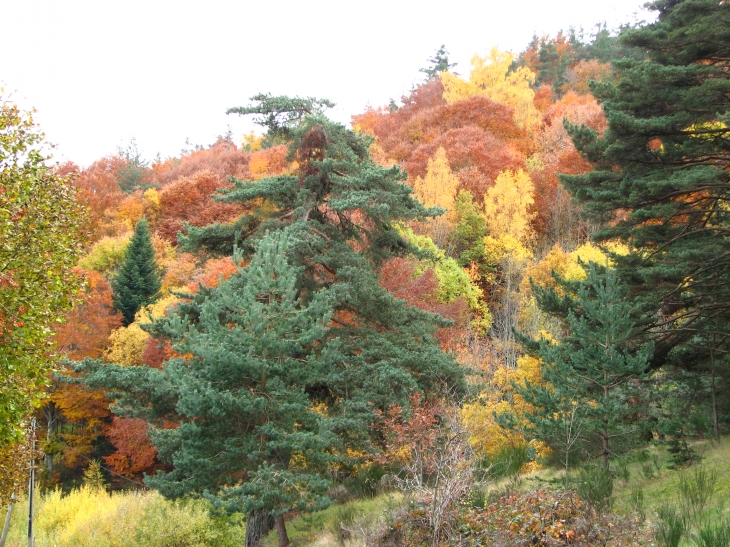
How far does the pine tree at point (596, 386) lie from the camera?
9.30 m

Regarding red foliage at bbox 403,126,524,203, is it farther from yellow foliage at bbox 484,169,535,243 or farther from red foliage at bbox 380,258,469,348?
red foliage at bbox 380,258,469,348

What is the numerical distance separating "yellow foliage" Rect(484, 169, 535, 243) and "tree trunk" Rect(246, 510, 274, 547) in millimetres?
22960

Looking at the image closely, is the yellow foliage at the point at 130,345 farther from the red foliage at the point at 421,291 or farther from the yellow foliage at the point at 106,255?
the yellow foliage at the point at 106,255

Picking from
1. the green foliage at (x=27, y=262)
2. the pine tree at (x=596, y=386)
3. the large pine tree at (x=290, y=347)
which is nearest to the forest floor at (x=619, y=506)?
the pine tree at (x=596, y=386)

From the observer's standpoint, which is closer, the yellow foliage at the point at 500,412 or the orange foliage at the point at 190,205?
the yellow foliage at the point at 500,412

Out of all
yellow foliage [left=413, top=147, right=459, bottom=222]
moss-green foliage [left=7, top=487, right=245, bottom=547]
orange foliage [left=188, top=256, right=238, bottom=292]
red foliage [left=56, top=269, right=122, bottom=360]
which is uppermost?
yellow foliage [left=413, top=147, right=459, bottom=222]

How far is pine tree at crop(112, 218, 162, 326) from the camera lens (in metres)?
32.2

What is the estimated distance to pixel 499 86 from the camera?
51250 mm

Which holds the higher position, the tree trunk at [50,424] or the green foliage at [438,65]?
the green foliage at [438,65]

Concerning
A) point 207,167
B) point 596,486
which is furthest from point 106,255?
point 596,486

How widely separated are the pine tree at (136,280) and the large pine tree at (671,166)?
25284mm

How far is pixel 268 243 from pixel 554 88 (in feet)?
167

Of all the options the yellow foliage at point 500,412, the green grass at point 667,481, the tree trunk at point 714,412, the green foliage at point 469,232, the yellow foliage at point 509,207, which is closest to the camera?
the green grass at point 667,481

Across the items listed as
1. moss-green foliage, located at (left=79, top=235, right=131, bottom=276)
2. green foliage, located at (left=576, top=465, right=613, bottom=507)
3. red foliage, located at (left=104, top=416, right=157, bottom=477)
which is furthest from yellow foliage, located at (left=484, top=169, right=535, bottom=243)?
green foliage, located at (left=576, top=465, right=613, bottom=507)
